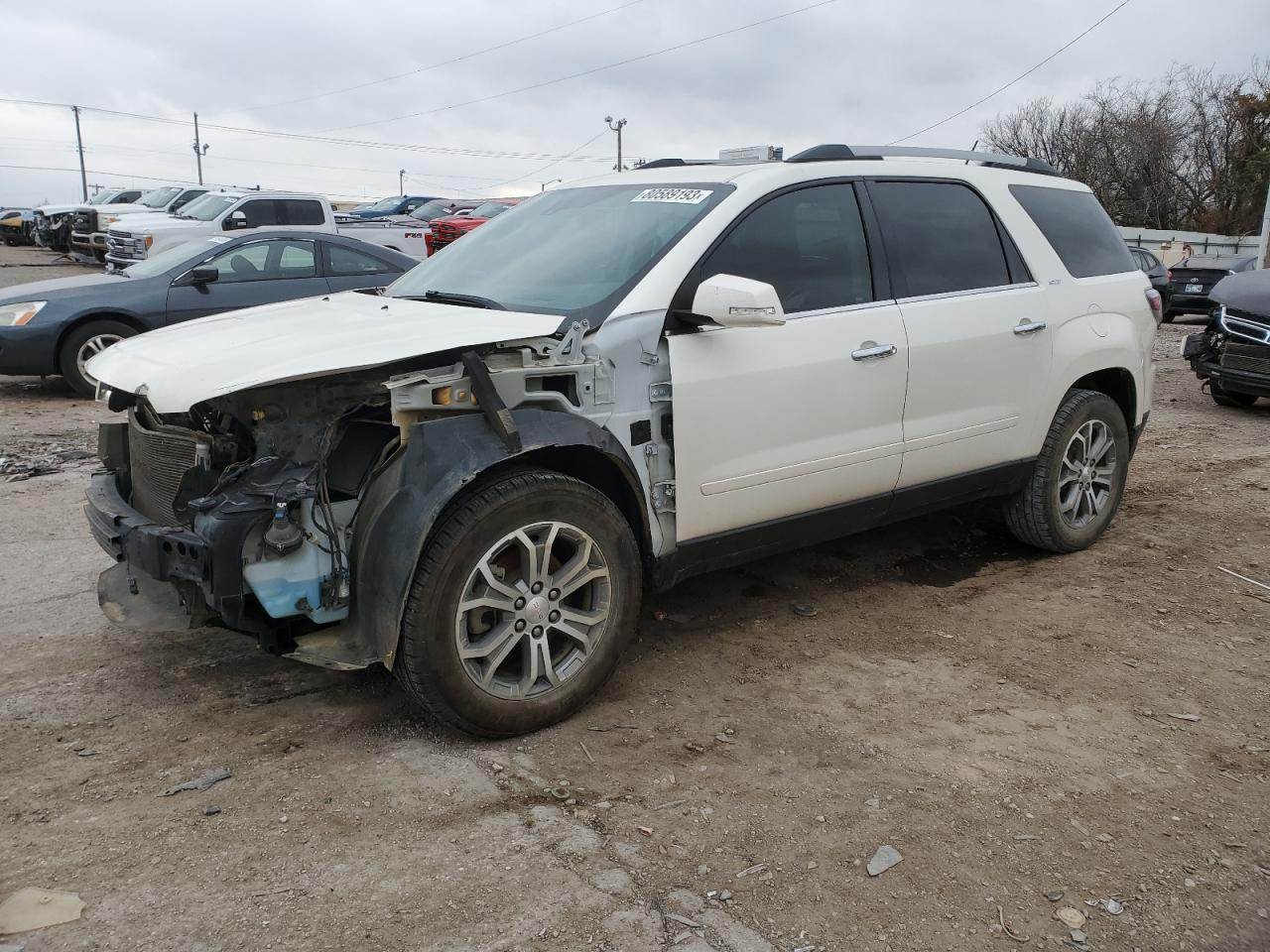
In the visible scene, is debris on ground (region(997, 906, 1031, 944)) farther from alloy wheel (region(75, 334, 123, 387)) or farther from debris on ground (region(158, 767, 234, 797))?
alloy wheel (region(75, 334, 123, 387))

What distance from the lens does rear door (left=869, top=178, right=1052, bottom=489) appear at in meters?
4.48

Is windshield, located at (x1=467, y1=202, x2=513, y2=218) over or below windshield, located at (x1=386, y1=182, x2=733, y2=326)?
over

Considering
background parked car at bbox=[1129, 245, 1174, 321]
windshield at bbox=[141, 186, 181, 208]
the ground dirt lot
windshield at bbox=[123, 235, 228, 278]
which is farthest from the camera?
windshield at bbox=[141, 186, 181, 208]

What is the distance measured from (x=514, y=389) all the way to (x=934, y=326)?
6.53 feet

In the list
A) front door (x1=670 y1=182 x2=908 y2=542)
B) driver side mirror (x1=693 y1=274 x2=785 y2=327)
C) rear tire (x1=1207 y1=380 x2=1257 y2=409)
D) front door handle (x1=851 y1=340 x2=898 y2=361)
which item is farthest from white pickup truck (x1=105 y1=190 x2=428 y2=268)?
driver side mirror (x1=693 y1=274 x2=785 y2=327)

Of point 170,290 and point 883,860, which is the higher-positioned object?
point 170,290

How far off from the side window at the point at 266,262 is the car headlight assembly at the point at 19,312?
1.49m

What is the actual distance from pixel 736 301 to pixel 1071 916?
2.04 meters

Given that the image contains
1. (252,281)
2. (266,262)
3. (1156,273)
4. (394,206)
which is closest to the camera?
(252,281)

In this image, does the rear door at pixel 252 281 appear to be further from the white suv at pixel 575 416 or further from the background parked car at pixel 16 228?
the background parked car at pixel 16 228

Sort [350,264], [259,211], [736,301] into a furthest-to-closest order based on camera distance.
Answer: [259,211] < [350,264] < [736,301]

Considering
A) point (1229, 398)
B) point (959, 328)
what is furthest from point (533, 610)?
A: point (1229, 398)

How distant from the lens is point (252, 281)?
9977 millimetres

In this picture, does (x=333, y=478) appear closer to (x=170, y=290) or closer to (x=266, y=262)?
(x=170, y=290)
